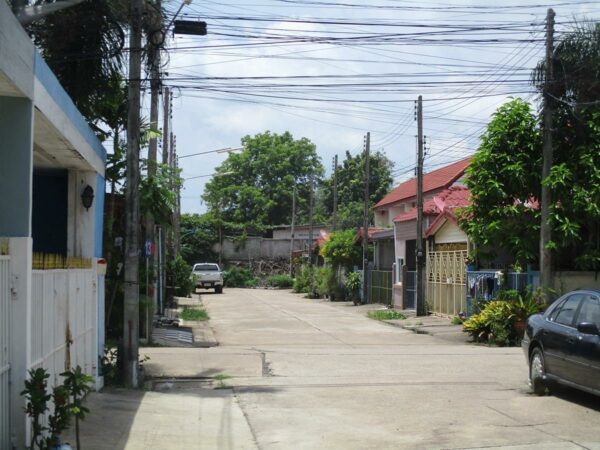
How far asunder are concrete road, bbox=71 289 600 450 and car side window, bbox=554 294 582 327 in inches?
42.1

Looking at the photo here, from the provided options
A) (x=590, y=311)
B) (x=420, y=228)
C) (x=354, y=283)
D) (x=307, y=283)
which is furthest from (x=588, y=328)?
(x=307, y=283)

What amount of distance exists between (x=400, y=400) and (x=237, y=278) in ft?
165

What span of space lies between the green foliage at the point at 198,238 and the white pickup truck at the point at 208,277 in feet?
39.6

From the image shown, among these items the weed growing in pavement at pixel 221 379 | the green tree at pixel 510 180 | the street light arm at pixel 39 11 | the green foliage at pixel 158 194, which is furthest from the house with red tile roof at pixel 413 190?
the street light arm at pixel 39 11

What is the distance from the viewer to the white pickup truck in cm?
4728

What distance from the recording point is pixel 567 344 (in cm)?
974

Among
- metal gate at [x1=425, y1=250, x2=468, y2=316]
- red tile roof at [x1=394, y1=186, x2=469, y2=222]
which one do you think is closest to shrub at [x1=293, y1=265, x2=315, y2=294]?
red tile roof at [x1=394, y1=186, x2=469, y2=222]

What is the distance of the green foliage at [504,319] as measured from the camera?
18.9 metres

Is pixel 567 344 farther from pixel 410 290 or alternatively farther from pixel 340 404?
pixel 410 290

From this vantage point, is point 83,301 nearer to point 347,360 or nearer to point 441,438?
point 441,438

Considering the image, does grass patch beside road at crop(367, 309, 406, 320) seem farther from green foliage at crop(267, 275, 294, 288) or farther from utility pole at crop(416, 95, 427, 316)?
green foliage at crop(267, 275, 294, 288)

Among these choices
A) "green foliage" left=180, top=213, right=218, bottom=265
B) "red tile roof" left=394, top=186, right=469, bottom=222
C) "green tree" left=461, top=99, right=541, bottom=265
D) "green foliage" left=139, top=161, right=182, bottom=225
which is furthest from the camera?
"green foliage" left=180, top=213, right=218, bottom=265

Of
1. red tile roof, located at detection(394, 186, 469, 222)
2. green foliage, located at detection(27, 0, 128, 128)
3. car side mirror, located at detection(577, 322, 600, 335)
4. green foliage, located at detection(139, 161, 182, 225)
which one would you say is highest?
green foliage, located at detection(27, 0, 128, 128)

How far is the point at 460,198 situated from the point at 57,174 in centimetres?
1947
